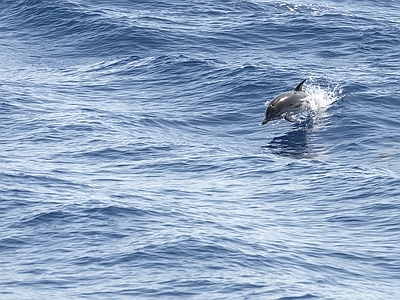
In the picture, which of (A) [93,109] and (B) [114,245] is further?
(A) [93,109]

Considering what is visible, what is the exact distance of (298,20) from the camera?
53344 mm

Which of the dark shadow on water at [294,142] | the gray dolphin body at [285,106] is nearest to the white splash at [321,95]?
the dark shadow on water at [294,142]

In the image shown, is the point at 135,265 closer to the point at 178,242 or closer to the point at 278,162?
the point at 178,242

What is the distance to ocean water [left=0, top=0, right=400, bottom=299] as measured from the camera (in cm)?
2711

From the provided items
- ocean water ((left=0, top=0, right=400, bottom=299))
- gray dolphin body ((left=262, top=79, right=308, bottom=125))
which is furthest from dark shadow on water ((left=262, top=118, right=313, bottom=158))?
gray dolphin body ((left=262, top=79, right=308, bottom=125))

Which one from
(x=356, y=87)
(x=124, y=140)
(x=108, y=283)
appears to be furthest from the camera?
(x=356, y=87)

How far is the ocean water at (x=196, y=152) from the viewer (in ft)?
88.9

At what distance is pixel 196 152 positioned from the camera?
3644 centimetres

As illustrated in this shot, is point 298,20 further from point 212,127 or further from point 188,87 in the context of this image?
point 212,127

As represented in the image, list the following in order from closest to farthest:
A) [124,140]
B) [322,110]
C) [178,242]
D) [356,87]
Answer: [178,242], [124,140], [322,110], [356,87]

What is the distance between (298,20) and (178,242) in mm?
26768

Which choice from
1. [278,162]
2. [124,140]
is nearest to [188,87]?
[124,140]

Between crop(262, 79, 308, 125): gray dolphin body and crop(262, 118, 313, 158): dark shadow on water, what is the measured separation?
2.14ft

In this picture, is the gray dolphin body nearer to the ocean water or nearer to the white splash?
the ocean water
